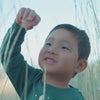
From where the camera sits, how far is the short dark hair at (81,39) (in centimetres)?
142

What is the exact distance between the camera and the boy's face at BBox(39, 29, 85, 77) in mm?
1238

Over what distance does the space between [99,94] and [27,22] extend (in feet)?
2.68

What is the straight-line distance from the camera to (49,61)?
1234mm

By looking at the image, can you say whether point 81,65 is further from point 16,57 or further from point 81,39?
point 16,57

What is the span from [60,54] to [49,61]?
7 cm

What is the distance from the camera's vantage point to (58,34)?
1.34m

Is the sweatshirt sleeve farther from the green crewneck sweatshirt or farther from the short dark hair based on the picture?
the short dark hair

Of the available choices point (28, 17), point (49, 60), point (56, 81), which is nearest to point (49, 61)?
point (49, 60)

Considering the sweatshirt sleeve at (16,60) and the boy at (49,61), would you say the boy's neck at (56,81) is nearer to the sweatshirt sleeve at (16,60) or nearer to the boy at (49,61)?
the boy at (49,61)

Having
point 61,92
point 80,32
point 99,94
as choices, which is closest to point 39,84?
point 61,92

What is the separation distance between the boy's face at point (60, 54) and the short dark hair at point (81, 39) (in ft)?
0.11

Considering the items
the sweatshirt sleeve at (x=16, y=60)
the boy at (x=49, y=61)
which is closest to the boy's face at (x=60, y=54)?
the boy at (x=49, y=61)

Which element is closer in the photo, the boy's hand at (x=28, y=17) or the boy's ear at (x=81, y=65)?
the boy's hand at (x=28, y=17)

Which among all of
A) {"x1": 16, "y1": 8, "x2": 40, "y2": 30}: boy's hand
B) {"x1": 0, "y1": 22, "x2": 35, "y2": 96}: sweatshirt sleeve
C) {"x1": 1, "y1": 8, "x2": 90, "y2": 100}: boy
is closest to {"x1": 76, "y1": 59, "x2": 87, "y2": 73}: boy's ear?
{"x1": 1, "y1": 8, "x2": 90, "y2": 100}: boy
